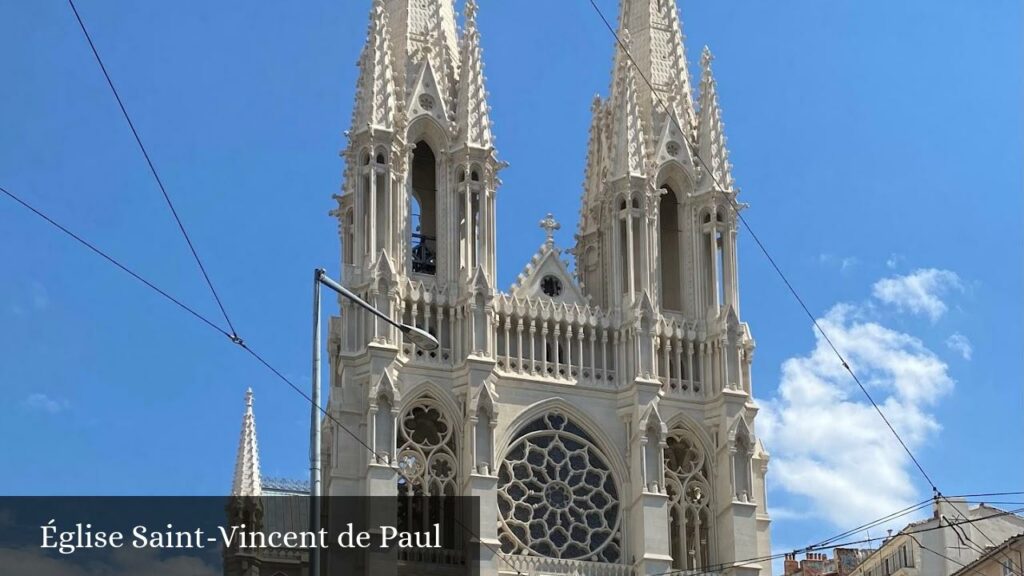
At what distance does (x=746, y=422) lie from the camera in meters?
67.4

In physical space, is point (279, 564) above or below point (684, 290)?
below

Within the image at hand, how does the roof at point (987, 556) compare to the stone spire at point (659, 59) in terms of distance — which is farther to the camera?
the stone spire at point (659, 59)

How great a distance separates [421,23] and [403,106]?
3735 mm

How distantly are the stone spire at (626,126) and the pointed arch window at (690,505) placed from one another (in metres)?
9.04

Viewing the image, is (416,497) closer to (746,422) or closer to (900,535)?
(746,422)

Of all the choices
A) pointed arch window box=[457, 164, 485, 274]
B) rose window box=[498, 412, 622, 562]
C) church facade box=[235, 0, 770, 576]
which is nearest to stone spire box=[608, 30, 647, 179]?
church facade box=[235, 0, 770, 576]

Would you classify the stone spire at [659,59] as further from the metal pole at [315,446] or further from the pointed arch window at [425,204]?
→ the metal pole at [315,446]

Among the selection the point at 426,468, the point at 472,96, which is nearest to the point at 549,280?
the point at 472,96

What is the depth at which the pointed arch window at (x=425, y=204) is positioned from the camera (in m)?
68.2

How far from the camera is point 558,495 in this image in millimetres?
66125

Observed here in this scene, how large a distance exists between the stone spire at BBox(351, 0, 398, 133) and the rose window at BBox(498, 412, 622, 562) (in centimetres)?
1101

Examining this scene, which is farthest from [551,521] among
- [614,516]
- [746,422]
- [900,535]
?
[900,535]

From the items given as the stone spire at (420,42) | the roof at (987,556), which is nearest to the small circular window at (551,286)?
the stone spire at (420,42)

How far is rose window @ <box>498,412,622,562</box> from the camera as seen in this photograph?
65125mm
